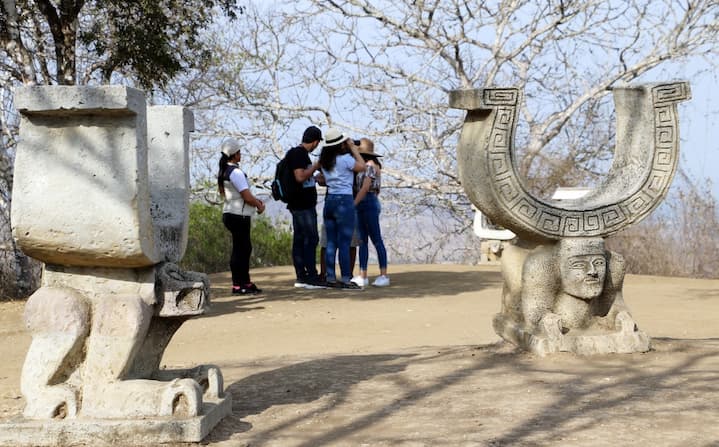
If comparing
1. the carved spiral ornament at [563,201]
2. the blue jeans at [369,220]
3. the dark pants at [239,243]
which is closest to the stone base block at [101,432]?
the carved spiral ornament at [563,201]

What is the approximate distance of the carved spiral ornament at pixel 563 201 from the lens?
19.0 feet

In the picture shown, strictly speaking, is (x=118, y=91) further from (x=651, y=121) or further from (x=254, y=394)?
(x=651, y=121)

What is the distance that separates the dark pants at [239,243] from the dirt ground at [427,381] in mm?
938

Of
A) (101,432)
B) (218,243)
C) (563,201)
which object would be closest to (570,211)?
(563,201)

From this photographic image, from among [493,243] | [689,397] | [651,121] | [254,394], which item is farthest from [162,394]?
[493,243]

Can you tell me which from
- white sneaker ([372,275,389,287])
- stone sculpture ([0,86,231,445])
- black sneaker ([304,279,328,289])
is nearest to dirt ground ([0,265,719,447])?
stone sculpture ([0,86,231,445])

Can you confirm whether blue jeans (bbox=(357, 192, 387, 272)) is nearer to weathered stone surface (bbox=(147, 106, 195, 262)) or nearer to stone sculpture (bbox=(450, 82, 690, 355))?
stone sculpture (bbox=(450, 82, 690, 355))

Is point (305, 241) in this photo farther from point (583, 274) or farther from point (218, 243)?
point (583, 274)

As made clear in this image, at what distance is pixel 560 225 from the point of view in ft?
19.2

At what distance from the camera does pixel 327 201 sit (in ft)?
33.2

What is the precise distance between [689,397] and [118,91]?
3.11 metres

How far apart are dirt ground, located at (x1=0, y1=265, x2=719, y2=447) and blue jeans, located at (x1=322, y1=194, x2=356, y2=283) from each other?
1.06 metres

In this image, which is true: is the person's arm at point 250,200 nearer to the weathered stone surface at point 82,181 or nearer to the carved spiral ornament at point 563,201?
the carved spiral ornament at point 563,201

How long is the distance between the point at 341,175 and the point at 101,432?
625cm
